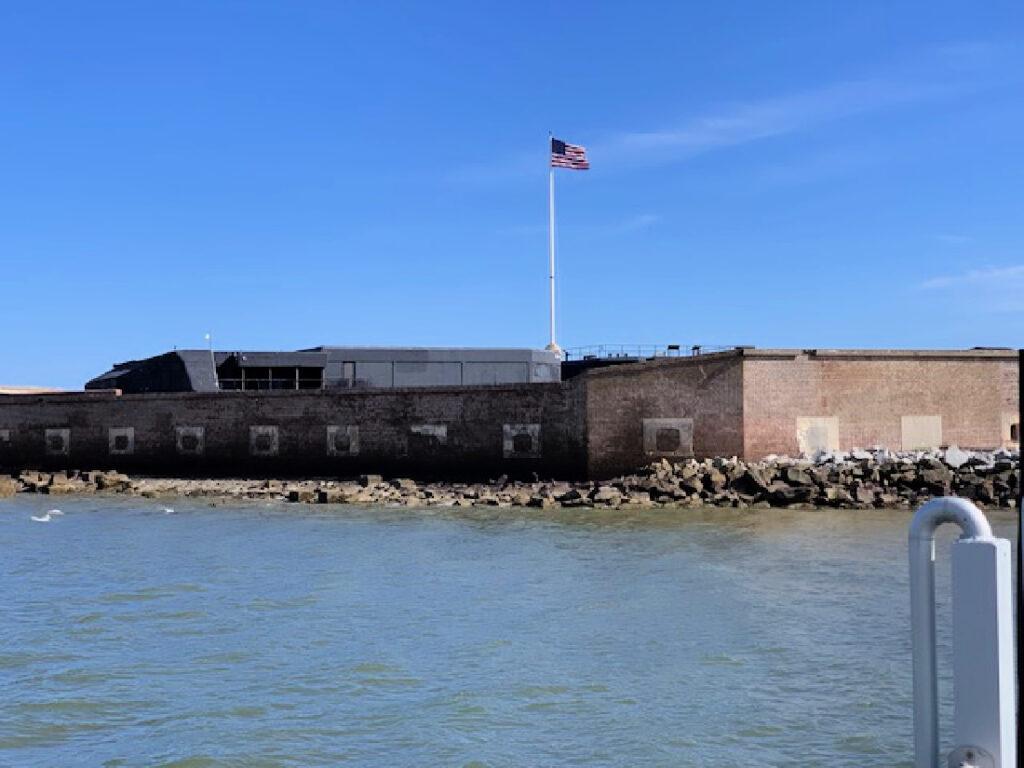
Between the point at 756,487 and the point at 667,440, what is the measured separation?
3.09 m

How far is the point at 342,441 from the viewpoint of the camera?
99.7ft

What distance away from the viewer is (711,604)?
12.1 metres

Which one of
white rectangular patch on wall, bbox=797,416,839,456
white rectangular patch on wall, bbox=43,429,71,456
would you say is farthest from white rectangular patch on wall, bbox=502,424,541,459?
white rectangular patch on wall, bbox=43,429,71,456

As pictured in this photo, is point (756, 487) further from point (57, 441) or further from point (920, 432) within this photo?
point (57, 441)

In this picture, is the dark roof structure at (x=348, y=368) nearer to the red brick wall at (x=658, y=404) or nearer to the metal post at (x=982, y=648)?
the red brick wall at (x=658, y=404)

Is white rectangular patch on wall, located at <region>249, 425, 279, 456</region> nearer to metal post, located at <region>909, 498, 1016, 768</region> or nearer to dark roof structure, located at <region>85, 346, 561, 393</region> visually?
dark roof structure, located at <region>85, 346, 561, 393</region>

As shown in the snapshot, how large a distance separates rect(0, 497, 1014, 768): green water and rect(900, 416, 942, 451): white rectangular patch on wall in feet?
29.8

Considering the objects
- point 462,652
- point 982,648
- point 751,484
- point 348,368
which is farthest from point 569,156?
point 982,648

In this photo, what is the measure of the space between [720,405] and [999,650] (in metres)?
22.2

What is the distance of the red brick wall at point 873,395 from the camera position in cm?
2502

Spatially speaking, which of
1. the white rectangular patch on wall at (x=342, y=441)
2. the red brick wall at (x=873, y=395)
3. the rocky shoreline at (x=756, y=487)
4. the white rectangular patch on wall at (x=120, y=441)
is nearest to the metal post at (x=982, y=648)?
the rocky shoreline at (x=756, y=487)

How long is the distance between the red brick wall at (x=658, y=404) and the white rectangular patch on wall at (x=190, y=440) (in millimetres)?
12880

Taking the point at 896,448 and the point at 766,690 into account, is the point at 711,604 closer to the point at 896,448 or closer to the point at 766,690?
the point at 766,690

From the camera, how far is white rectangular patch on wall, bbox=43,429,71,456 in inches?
1361
